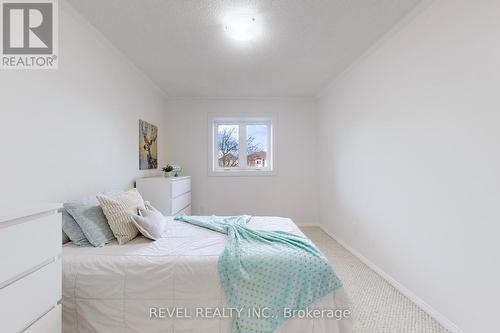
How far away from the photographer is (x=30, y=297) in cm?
103

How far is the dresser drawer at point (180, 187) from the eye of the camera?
130 inches

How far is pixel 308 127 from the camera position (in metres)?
4.62

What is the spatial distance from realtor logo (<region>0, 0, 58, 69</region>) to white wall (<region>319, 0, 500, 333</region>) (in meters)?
2.92

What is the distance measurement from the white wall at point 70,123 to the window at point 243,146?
1.82 metres

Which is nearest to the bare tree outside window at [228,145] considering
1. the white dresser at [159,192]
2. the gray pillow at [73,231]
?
the white dresser at [159,192]

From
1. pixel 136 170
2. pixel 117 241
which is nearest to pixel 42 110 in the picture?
pixel 117 241

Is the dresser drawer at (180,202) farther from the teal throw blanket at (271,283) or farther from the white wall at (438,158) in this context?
the white wall at (438,158)

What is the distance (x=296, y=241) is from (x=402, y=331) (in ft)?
3.25

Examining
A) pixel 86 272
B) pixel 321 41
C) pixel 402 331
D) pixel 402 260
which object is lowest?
pixel 402 331

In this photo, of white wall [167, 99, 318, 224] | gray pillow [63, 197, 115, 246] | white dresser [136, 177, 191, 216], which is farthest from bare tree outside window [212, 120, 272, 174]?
gray pillow [63, 197, 115, 246]

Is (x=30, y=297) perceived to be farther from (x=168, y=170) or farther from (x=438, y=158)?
(x=168, y=170)

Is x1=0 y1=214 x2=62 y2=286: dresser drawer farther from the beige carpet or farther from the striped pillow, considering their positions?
the beige carpet

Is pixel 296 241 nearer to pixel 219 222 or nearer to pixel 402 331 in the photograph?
pixel 219 222

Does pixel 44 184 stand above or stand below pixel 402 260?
above
